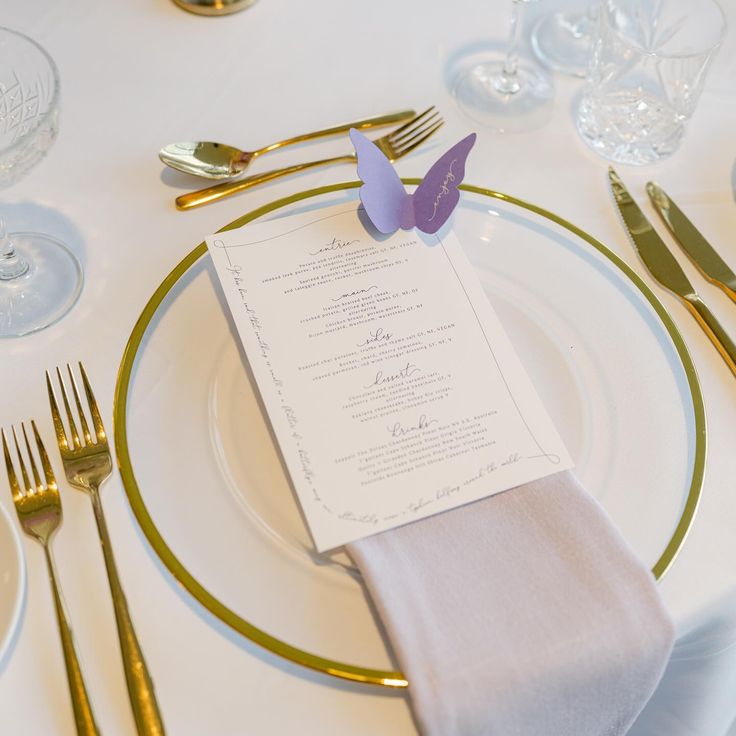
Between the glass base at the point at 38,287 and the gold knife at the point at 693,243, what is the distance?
56 centimetres

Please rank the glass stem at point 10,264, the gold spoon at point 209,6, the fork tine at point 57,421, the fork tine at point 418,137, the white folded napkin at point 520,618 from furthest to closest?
the gold spoon at point 209,6 < the fork tine at point 418,137 < the glass stem at point 10,264 < the fork tine at point 57,421 < the white folded napkin at point 520,618

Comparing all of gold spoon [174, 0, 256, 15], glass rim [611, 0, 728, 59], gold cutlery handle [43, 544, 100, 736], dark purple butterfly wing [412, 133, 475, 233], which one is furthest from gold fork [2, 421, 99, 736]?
glass rim [611, 0, 728, 59]

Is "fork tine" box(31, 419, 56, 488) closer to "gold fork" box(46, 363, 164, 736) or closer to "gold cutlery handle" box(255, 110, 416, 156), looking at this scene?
"gold fork" box(46, 363, 164, 736)

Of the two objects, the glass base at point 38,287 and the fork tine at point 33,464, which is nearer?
the fork tine at point 33,464

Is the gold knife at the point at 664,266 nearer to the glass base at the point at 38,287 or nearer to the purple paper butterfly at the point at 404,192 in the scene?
the purple paper butterfly at the point at 404,192

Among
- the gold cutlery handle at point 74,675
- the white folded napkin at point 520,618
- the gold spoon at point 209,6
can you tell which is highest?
the gold spoon at point 209,6

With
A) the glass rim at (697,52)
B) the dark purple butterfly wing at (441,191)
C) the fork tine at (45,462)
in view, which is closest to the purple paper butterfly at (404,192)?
the dark purple butterfly wing at (441,191)

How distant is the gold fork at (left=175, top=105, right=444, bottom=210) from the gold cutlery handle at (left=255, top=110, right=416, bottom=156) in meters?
0.01

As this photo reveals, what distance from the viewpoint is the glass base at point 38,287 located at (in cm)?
71

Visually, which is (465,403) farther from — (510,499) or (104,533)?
(104,533)

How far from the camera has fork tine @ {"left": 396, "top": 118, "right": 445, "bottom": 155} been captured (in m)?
0.83

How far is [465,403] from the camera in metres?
0.64

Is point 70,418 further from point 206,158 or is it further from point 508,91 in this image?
point 508,91

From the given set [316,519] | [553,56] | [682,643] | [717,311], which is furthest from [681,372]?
[553,56]
